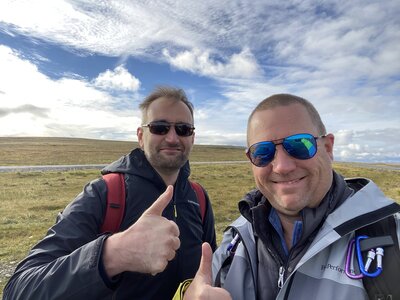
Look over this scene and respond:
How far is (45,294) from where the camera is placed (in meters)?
2.02

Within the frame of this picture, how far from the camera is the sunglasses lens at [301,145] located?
2621 mm

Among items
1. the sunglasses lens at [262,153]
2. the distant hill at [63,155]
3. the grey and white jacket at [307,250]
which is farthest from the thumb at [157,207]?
the distant hill at [63,155]

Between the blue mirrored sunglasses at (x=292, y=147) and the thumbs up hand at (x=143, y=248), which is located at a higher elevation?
the blue mirrored sunglasses at (x=292, y=147)

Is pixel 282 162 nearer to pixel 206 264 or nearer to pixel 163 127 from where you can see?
pixel 206 264

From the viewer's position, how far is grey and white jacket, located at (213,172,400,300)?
2061 mm

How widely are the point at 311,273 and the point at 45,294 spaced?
190 cm

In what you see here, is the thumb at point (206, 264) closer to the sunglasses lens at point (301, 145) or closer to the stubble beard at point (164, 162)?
the sunglasses lens at point (301, 145)

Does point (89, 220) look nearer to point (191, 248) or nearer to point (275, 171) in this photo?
point (191, 248)

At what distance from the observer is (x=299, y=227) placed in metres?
2.53

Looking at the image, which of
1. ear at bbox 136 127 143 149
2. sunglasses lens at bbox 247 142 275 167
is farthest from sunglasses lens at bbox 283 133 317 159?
ear at bbox 136 127 143 149

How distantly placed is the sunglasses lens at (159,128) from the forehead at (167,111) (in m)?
0.07

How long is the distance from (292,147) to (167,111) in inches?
70.9

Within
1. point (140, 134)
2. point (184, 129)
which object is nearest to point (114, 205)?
point (140, 134)

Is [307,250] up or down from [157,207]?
down
